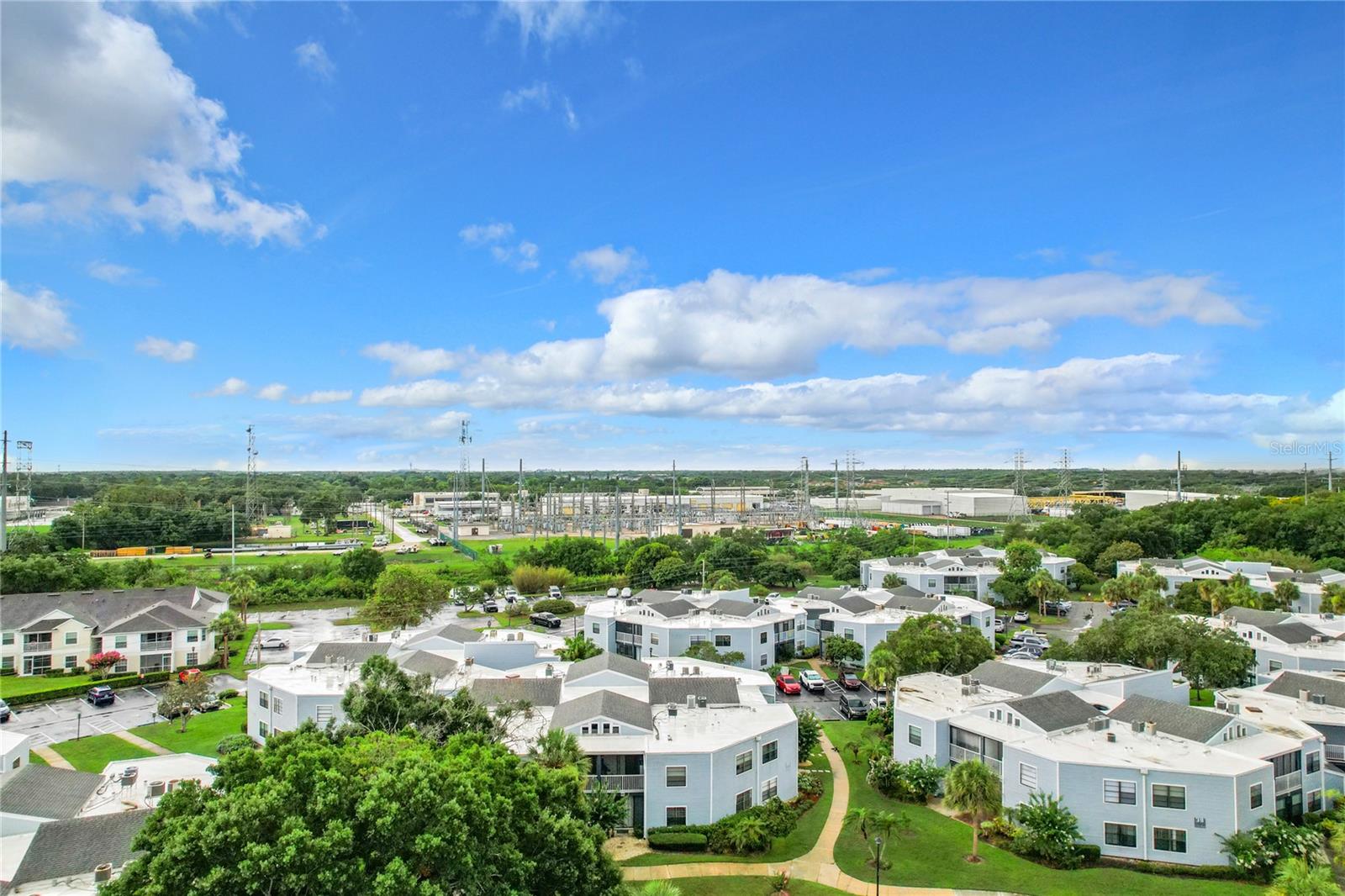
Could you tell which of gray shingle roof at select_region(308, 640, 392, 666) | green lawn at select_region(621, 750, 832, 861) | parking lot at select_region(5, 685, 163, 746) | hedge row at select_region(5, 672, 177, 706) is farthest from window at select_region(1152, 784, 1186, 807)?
hedge row at select_region(5, 672, 177, 706)

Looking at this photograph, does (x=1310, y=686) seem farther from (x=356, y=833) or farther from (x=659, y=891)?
(x=356, y=833)

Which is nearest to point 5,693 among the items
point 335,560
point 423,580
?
point 423,580

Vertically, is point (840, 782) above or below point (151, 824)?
below

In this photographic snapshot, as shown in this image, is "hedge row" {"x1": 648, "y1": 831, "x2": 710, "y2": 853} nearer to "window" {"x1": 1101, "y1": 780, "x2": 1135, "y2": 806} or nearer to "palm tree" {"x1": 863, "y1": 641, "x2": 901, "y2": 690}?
"window" {"x1": 1101, "y1": 780, "x2": 1135, "y2": 806}

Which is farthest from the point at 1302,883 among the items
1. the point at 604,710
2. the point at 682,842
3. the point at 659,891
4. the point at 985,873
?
the point at 604,710

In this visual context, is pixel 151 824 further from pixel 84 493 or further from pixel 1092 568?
pixel 84 493

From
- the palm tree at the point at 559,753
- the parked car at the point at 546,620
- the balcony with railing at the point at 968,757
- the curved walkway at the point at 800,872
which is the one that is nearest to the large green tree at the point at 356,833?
the palm tree at the point at 559,753

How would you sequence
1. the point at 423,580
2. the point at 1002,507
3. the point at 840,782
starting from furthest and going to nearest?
the point at 1002,507
the point at 423,580
the point at 840,782
